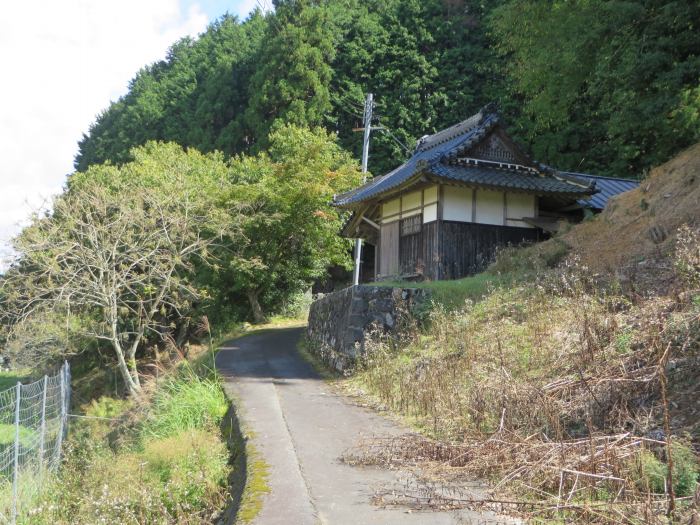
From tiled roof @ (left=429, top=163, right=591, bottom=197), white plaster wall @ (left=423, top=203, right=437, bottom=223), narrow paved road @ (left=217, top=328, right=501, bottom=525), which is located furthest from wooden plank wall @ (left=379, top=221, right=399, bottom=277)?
narrow paved road @ (left=217, top=328, right=501, bottom=525)

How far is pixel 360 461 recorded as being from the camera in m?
6.13

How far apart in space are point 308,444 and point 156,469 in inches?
70.4

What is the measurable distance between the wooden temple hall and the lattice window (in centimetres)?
1

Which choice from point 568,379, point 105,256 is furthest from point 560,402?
point 105,256

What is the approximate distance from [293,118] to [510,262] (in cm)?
1960

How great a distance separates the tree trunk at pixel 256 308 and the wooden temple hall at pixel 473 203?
5696 mm

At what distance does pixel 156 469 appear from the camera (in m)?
7.06

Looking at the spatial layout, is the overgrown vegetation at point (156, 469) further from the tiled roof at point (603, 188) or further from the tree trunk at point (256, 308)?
the tiled roof at point (603, 188)

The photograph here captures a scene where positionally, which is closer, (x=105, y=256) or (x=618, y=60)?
(x=618, y=60)

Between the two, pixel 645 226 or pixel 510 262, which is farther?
pixel 510 262

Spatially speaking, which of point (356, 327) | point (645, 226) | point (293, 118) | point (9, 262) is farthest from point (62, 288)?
point (293, 118)

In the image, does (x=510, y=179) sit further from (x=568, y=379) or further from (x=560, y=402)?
(x=560, y=402)

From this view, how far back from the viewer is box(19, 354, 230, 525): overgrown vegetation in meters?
6.17

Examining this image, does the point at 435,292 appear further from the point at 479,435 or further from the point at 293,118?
the point at 293,118
